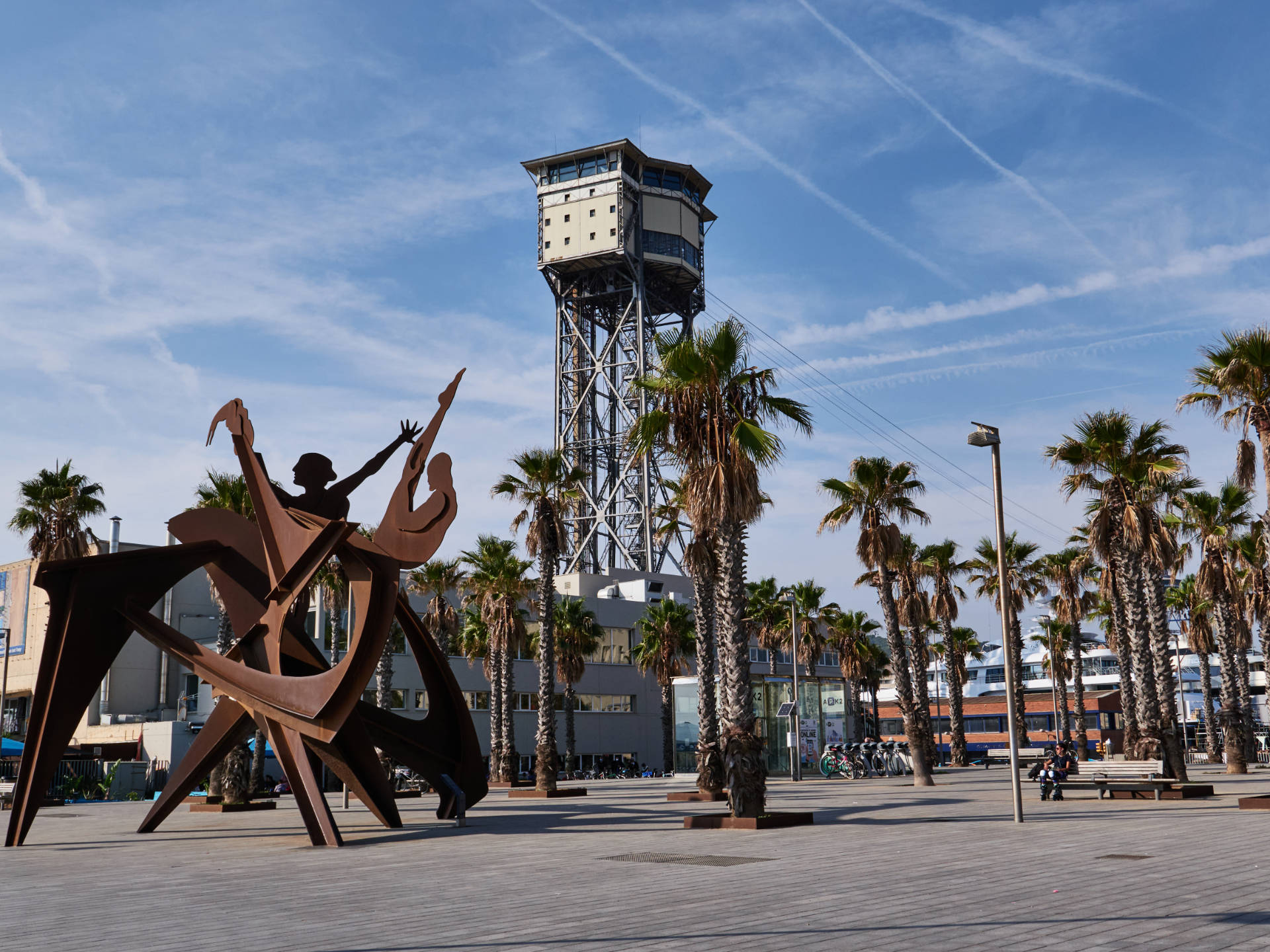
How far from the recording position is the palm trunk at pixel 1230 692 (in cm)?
3662

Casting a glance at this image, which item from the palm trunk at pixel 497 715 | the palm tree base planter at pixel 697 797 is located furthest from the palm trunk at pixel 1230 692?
the palm trunk at pixel 497 715

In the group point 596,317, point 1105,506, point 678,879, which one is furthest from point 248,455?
point 596,317

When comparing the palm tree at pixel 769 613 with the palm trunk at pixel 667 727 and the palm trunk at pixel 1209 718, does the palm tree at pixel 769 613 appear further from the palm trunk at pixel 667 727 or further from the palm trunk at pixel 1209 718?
the palm trunk at pixel 1209 718

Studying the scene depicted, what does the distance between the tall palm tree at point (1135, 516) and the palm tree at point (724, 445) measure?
441 inches

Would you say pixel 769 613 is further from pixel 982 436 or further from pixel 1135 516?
pixel 982 436

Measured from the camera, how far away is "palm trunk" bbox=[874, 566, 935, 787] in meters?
32.5

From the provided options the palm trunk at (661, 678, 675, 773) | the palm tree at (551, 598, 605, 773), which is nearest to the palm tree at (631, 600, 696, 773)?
the palm trunk at (661, 678, 675, 773)

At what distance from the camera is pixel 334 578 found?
36281mm

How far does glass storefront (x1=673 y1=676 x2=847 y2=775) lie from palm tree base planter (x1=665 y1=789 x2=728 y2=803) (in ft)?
47.6

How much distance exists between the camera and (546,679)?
112ft

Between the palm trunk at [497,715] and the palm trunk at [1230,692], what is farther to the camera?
the palm trunk at [497,715]

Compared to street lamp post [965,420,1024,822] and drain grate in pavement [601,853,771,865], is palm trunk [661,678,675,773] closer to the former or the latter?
street lamp post [965,420,1024,822]

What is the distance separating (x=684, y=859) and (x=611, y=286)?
89.5 metres

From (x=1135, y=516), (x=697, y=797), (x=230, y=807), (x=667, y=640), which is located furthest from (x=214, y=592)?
(x=667, y=640)
